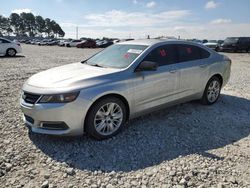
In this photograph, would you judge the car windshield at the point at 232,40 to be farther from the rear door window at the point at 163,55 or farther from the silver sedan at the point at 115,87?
the rear door window at the point at 163,55

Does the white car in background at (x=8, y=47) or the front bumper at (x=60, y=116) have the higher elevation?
the white car in background at (x=8, y=47)

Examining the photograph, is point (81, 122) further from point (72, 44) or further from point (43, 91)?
point (72, 44)

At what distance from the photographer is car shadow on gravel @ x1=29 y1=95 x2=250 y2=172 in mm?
3500

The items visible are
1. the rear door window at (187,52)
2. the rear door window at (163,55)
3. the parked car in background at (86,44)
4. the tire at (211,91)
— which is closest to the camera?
the rear door window at (163,55)

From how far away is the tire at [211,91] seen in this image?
5.83 metres

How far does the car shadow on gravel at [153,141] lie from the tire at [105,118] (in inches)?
5.5

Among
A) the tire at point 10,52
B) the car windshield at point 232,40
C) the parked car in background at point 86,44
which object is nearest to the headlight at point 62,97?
the tire at point 10,52

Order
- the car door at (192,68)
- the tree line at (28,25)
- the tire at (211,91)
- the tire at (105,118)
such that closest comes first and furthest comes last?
the tire at (105,118) → the car door at (192,68) → the tire at (211,91) → the tree line at (28,25)

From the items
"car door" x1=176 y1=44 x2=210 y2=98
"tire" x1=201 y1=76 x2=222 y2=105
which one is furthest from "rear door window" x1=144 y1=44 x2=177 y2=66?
"tire" x1=201 y1=76 x2=222 y2=105

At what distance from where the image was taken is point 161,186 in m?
2.96

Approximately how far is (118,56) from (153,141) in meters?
1.78

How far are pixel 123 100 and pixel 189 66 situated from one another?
1857 millimetres

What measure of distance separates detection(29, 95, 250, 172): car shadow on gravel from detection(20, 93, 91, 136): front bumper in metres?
0.27

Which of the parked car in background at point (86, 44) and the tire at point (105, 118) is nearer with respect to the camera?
the tire at point (105, 118)
